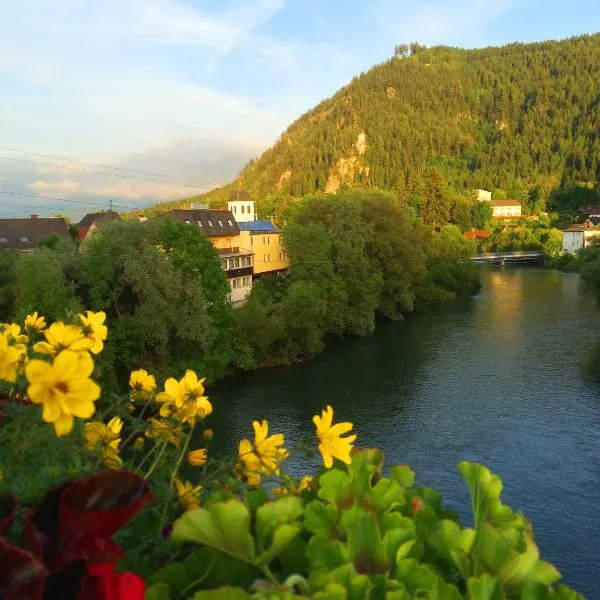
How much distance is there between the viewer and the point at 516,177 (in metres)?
127

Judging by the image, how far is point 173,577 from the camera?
64.1 inches

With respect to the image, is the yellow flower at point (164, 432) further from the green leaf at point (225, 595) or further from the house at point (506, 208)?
the house at point (506, 208)

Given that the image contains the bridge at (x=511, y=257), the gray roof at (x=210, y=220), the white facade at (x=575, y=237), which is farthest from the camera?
the white facade at (x=575, y=237)

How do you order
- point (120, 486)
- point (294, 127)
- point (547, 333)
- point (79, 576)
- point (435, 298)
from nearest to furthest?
point (79, 576)
point (120, 486)
point (547, 333)
point (435, 298)
point (294, 127)

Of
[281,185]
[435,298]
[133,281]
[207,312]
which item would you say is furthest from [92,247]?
[281,185]

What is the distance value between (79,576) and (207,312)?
21.3 m

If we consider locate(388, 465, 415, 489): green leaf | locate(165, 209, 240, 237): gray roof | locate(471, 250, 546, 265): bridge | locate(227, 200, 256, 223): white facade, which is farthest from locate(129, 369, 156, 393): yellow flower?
locate(471, 250, 546, 265): bridge

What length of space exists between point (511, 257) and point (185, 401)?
2775 inches

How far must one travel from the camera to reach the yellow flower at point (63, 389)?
1.64 metres

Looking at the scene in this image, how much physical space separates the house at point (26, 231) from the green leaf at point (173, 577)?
4022 cm

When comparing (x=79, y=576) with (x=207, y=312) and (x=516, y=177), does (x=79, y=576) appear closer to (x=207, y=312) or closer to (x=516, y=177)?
(x=207, y=312)

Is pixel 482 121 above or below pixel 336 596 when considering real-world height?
above

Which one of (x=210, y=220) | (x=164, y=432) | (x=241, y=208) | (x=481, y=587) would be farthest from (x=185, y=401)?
(x=241, y=208)

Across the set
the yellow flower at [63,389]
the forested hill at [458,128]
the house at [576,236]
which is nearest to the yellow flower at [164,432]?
the yellow flower at [63,389]
